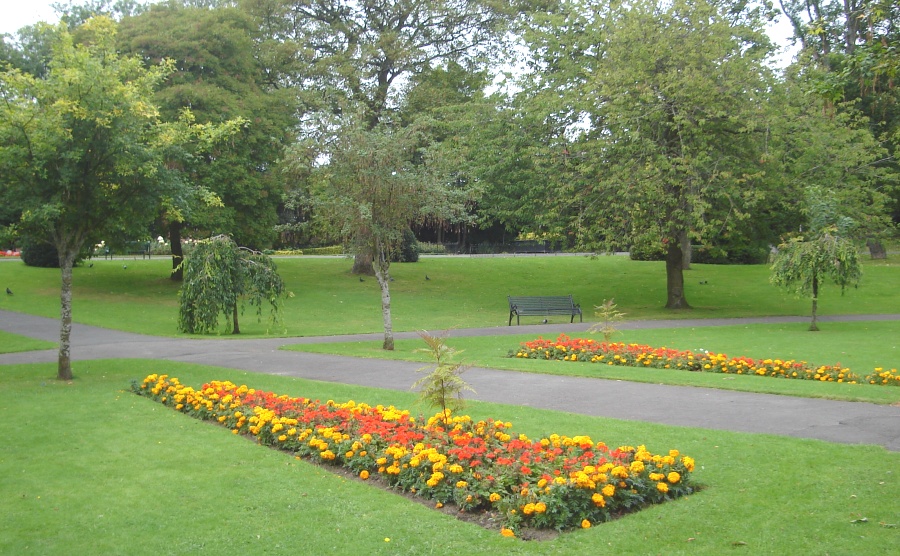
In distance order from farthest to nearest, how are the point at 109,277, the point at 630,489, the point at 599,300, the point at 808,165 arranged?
the point at 109,277 < the point at 599,300 < the point at 808,165 < the point at 630,489

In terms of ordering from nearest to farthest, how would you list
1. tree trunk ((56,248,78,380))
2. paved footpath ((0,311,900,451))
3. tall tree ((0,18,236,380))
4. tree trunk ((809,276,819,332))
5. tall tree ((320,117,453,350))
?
paved footpath ((0,311,900,451)) → tall tree ((0,18,236,380)) → tree trunk ((56,248,78,380)) → tall tree ((320,117,453,350)) → tree trunk ((809,276,819,332))

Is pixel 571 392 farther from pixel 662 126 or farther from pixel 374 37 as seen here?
pixel 374 37

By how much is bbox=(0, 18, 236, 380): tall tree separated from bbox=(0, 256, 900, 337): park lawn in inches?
319

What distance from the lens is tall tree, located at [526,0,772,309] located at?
23.4m

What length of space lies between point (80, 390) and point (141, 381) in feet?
3.27

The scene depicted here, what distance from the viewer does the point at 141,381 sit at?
12656mm

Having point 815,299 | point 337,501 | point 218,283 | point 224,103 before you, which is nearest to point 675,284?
point 815,299

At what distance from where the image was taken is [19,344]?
18.0 meters

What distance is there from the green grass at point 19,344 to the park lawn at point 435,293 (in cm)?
→ 300

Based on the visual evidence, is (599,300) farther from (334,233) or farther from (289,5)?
(289,5)

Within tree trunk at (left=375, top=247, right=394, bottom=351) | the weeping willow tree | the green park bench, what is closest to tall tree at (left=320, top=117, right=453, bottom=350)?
tree trunk at (left=375, top=247, right=394, bottom=351)

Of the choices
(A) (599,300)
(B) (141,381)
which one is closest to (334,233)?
(B) (141,381)

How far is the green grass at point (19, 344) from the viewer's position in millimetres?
17281

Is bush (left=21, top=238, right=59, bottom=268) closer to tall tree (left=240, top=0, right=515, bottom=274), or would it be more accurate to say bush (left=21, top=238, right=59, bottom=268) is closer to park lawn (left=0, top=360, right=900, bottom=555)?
tall tree (left=240, top=0, right=515, bottom=274)
